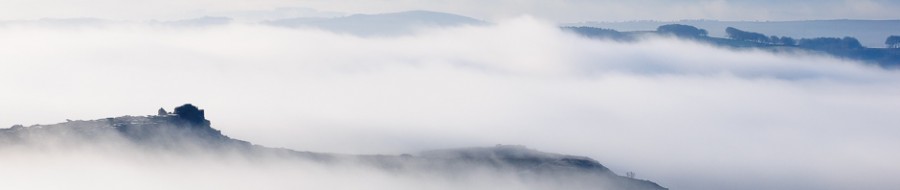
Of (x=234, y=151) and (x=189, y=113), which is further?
(x=234, y=151)

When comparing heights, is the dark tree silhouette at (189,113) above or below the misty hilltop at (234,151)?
above

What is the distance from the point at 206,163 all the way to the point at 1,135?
3011 cm

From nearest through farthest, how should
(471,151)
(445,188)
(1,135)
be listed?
(1,135)
(445,188)
(471,151)

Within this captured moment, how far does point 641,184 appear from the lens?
180 m

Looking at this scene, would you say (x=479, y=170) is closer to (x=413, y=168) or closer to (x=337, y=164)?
(x=413, y=168)

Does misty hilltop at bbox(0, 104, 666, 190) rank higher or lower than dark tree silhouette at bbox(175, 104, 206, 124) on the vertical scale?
lower

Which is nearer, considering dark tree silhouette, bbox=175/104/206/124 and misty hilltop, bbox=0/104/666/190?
misty hilltop, bbox=0/104/666/190

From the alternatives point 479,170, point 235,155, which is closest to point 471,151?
point 479,170

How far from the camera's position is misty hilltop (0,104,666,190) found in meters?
162

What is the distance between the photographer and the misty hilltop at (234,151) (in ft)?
532

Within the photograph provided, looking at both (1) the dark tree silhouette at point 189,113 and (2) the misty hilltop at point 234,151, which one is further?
(1) the dark tree silhouette at point 189,113

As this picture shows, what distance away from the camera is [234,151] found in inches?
6752

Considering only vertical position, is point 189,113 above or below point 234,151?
above

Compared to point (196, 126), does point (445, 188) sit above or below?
below
